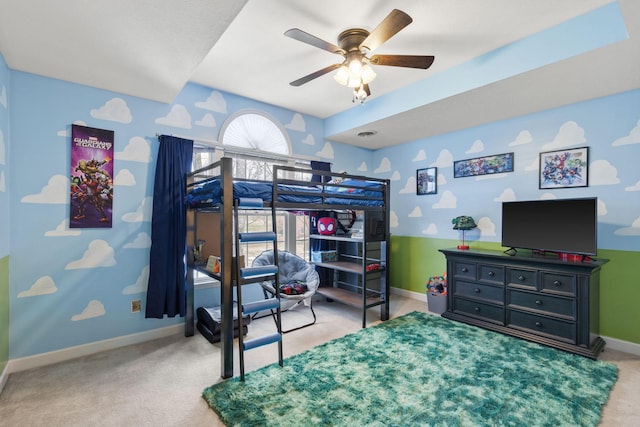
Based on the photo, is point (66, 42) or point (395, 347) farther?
point (395, 347)

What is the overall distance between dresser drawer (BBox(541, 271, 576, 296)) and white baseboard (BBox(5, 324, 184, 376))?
3736 millimetres

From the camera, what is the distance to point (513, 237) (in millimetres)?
3303

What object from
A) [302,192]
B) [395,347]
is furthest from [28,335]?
[395,347]

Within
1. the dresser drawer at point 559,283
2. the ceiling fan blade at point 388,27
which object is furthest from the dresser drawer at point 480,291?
the ceiling fan blade at point 388,27

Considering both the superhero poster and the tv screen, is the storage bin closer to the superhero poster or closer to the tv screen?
the tv screen

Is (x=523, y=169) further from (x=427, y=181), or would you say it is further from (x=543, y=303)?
(x=543, y=303)

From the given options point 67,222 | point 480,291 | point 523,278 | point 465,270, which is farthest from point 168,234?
point 523,278

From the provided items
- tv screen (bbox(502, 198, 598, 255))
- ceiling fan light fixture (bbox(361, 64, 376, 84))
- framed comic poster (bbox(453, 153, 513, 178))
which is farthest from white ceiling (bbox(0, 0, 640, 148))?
tv screen (bbox(502, 198, 598, 255))

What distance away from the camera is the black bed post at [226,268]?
2.30 m

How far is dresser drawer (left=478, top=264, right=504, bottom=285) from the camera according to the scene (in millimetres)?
3188

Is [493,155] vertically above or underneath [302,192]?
above

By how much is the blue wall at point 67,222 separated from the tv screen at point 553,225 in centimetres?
373

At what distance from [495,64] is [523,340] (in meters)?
2.64

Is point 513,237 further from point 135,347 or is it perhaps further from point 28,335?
point 28,335
